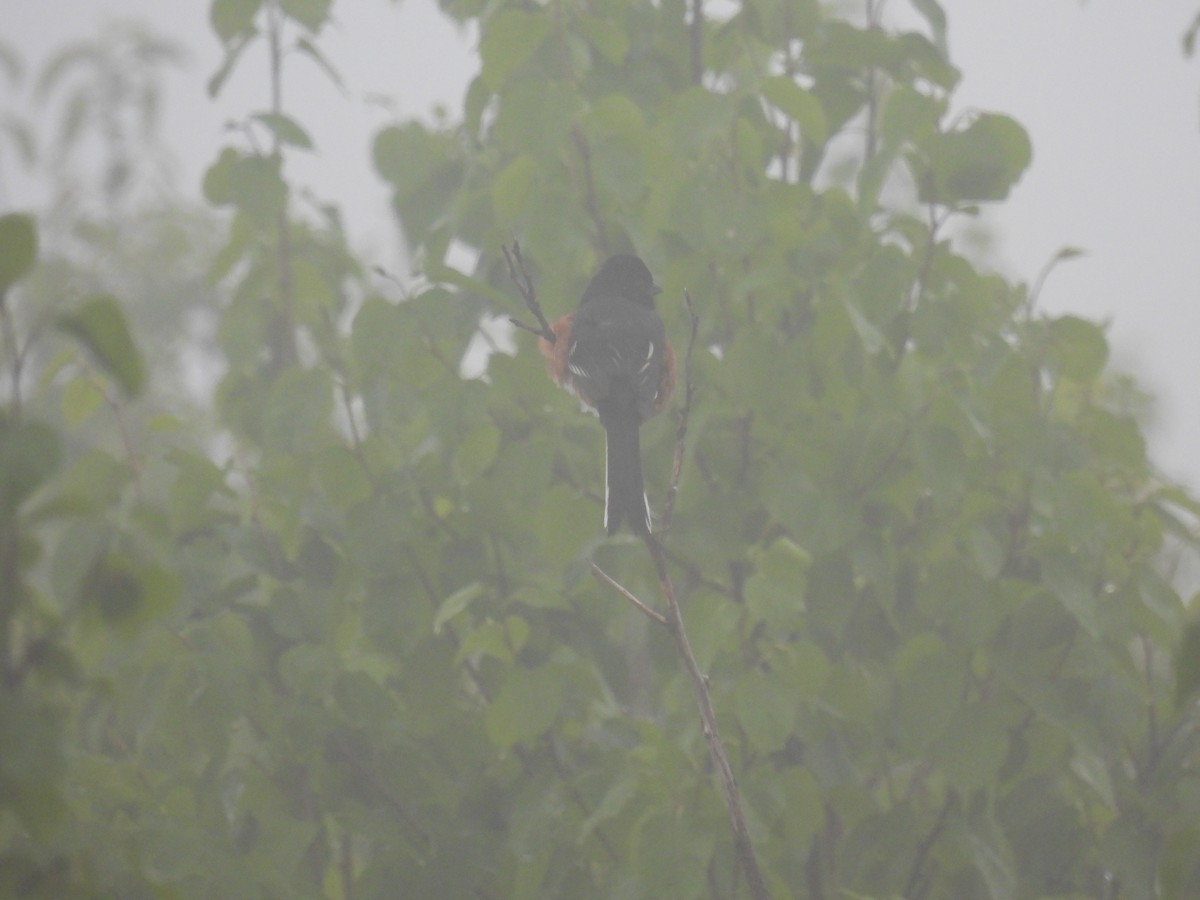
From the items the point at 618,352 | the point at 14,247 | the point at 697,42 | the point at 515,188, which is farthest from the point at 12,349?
the point at 697,42

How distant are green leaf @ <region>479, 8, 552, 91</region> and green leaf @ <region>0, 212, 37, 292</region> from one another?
2077mm

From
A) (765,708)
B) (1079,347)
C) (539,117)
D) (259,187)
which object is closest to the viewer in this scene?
(765,708)

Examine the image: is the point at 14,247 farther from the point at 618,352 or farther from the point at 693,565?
the point at 618,352

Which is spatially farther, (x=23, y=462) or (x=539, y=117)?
(x=539, y=117)

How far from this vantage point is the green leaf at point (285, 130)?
3508mm

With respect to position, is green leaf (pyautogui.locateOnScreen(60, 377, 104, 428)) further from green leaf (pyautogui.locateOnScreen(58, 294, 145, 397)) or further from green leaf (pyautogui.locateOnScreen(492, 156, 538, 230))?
green leaf (pyautogui.locateOnScreen(58, 294, 145, 397))

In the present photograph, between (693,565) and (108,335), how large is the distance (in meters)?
2.25

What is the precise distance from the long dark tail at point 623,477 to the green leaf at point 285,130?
113 cm

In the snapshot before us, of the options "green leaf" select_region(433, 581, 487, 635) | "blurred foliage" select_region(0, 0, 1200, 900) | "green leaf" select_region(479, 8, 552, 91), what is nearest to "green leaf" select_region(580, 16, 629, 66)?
"blurred foliage" select_region(0, 0, 1200, 900)

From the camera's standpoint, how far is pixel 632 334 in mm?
3885

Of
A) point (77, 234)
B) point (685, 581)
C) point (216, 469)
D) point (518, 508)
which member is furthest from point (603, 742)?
point (77, 234)

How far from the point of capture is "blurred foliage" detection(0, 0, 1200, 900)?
2.92 m

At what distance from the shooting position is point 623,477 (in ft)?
10.3

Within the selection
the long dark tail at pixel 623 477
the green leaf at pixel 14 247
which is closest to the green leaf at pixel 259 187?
the long dark tail at pixel 623 477
